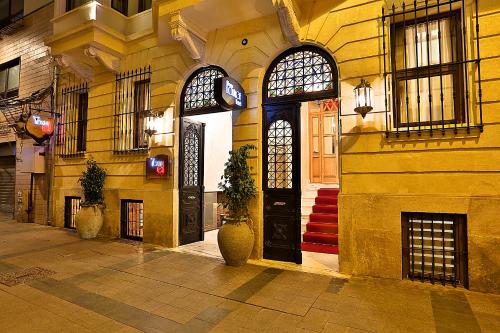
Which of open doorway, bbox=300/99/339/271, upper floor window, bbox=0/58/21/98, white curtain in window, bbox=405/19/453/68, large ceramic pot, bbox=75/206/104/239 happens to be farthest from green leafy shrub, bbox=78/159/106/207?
white curtain in window, bbox=405/19/453/68

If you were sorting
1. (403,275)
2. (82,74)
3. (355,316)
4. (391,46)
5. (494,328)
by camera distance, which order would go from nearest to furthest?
(494,328) < (355,316) < (403,275) < (391,46) < (82,74)

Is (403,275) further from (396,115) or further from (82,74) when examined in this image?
(82,74)

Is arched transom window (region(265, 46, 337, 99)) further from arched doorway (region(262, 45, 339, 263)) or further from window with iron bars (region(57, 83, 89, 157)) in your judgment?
window with iron bars (region(57, 83, 89, 157))

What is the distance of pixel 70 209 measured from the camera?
1009 cm

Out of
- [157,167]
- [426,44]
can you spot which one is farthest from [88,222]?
[426,44]

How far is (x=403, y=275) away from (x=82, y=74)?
35.0ft

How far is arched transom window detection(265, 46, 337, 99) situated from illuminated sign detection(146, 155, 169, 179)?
3211 millimetres

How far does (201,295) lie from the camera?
14.5ft

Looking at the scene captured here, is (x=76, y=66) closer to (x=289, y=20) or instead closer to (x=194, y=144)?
(x=194, y=144)

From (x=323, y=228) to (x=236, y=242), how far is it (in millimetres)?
2791

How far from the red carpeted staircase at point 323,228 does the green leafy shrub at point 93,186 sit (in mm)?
6073

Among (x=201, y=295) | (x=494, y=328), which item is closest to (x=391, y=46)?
(x=494, y=328)

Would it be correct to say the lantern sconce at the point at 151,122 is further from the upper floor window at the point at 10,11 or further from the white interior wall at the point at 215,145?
the upper floor window at the point at 10,11

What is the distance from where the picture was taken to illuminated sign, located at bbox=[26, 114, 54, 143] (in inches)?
375
